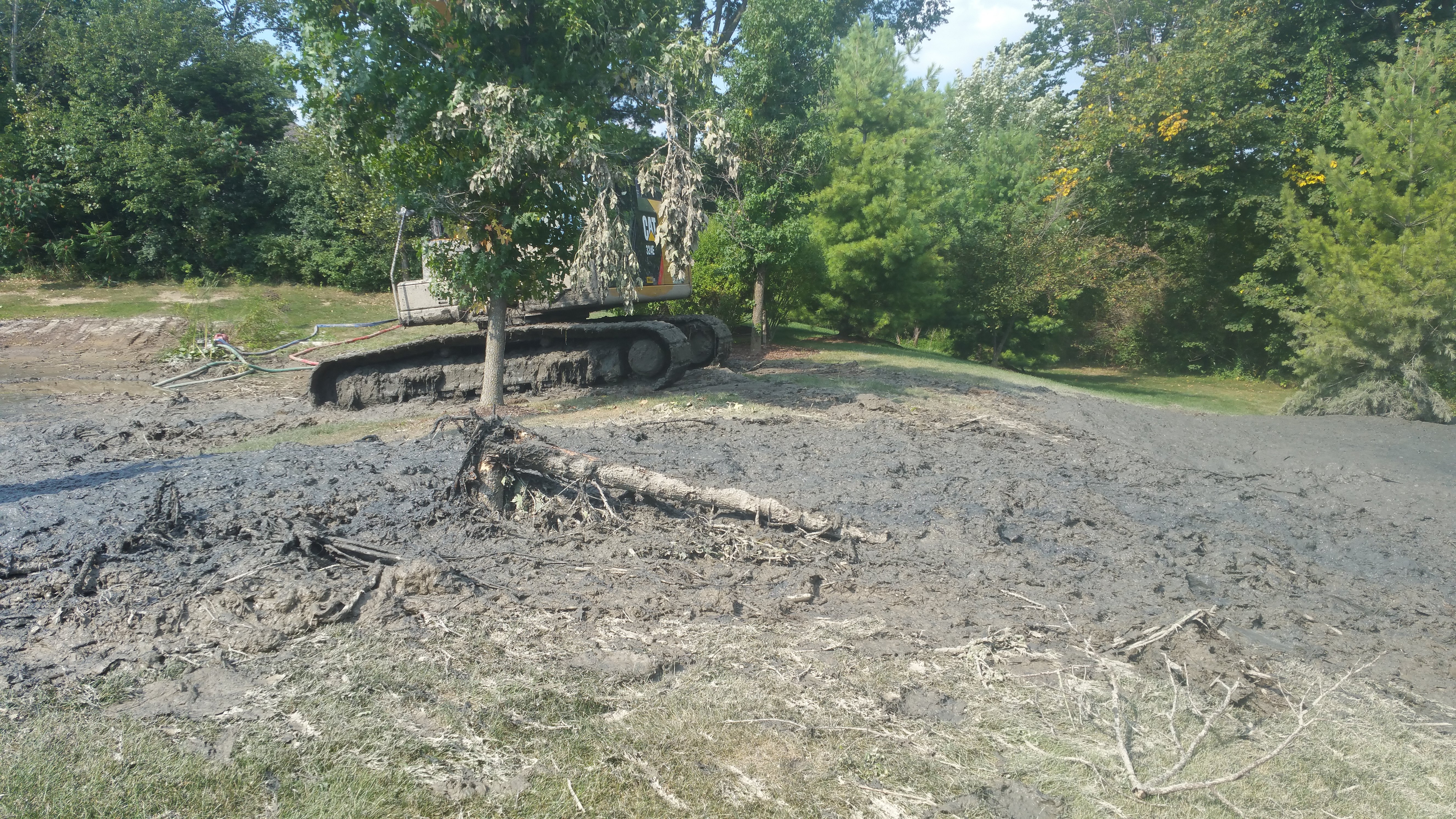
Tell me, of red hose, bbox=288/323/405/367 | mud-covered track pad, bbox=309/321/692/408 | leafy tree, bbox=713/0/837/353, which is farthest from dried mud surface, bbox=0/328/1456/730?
leafy tree, bbox=713/0/837/353

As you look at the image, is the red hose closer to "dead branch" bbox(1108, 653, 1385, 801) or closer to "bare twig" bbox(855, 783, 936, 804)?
"bare twig" bbox(855, 783, 936, 804)

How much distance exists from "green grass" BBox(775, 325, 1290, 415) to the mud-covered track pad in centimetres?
247

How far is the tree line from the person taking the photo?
1017 centimetres

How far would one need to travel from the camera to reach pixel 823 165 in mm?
19031

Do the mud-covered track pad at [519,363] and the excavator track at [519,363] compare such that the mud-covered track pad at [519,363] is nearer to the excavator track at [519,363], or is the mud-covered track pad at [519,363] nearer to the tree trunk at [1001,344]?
the excavator track at [519,363]

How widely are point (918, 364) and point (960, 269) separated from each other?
25.9 feet

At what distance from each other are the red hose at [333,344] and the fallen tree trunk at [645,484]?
11.7 meters

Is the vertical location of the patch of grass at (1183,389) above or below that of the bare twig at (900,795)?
below

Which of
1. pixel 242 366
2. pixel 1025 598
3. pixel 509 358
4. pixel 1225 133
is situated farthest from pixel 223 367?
pixel 1225 133

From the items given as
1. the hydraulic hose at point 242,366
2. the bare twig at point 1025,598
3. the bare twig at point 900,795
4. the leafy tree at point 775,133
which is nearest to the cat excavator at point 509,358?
the hydraulic hose at point 242,366

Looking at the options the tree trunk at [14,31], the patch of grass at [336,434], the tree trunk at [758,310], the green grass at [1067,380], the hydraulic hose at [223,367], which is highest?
the tree trunk at [14,31]

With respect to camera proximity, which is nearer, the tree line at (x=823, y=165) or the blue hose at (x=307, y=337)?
the tree line at (x=823, y=165)

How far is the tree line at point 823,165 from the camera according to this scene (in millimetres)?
10172

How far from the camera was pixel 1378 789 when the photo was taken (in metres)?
3.40
